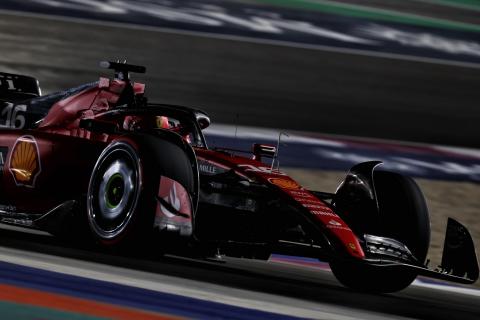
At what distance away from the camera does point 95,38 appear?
1677 cm

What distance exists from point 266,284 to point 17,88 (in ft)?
11.8

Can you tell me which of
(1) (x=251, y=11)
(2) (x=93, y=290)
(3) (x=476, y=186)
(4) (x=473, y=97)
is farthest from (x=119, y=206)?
(1) (x=251, y=11)

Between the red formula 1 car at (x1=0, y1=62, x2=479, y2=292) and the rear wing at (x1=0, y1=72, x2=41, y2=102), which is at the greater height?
the rear wing at (x1=0, y1=72, x2=41, y2=102)

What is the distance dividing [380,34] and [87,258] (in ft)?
45.2

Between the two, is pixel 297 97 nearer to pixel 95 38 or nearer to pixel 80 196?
pixel 95 38

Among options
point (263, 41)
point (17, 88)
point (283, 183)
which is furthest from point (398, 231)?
point (263, 41)

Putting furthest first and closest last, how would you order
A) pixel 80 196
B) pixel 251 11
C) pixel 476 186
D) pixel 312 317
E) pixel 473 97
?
pixel 251 11
pixel 473 97
pixel 476 186
pixel 80 196
pixel 312 317

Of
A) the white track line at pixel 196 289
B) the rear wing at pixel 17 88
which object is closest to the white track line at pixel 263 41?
the rear wing at pixel 17 88

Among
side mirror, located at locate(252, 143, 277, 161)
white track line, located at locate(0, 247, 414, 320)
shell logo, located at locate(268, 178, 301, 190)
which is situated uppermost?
side mirror, located at locate(252, 143, 277, 161)

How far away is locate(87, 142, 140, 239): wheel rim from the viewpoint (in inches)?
256

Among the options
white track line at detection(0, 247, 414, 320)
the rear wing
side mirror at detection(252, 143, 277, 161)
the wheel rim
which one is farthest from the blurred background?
white track line at detection(0, 247, 414, 320)

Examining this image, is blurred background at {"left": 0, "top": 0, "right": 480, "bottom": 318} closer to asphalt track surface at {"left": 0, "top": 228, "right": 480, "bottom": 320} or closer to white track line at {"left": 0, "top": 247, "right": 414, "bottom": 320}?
asphalt track surface at {"left": 0, "top": 228, "right": 480, "bottom": 320}

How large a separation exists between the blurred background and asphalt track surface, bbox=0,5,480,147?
0.03 meters

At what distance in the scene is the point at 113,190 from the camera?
6676 mm
